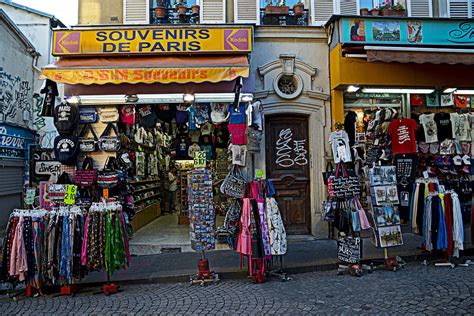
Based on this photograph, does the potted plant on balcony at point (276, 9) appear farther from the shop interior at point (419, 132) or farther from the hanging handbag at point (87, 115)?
the hanging handbag at point (87, 115)

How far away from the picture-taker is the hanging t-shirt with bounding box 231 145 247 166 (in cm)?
779

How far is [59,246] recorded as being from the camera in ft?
17.2

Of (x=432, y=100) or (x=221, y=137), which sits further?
(x=221, y=137)

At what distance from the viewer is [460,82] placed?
8.34 metres

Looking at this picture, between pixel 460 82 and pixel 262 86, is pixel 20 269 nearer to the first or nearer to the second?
pixel 262 86

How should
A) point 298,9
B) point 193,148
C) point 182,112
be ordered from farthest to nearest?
1. point 193,148
2. point 298,9
3. point 182,112

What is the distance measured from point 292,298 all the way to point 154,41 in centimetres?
583

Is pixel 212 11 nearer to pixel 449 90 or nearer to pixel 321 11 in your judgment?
pixel 321 11

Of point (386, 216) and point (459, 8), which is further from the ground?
point (459, 8)

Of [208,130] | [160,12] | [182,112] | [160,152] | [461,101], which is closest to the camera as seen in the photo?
[182,112]

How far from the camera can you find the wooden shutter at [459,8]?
895 cm

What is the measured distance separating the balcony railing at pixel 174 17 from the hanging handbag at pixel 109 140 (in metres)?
2.87

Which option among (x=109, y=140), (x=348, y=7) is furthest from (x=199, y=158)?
(x=348, y=7)

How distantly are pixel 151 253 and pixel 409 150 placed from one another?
6423 millimetres
